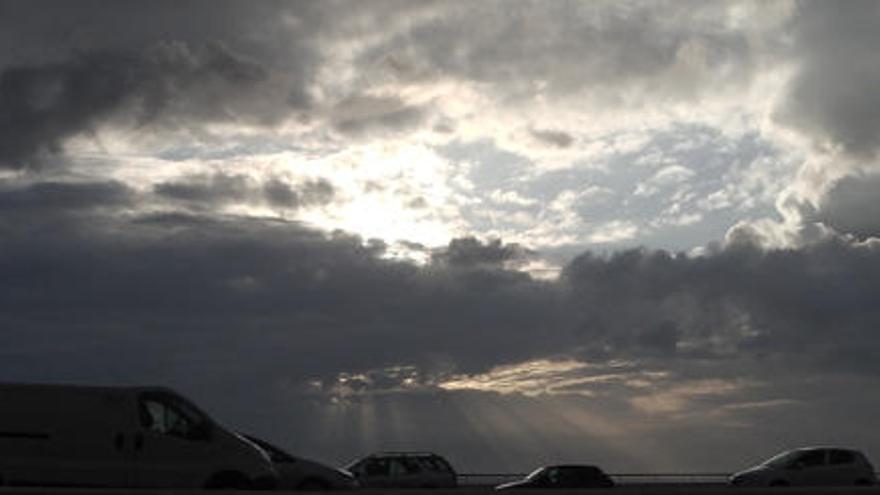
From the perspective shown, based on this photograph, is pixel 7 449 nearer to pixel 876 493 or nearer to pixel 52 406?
pixel 52 406

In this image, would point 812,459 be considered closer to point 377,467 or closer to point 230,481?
point 377,467

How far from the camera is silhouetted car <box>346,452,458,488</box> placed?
32.9m

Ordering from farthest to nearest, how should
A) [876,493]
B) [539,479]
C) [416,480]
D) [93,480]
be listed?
1. [539,479]
2. [416,480]
3. [93,480]
4. [876,493]

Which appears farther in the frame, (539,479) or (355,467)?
(539,479)

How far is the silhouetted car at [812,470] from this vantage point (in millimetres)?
34312

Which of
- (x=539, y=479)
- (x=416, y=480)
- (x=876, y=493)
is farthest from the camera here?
(x=539, y=479)

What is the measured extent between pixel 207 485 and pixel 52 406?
275 centimetres

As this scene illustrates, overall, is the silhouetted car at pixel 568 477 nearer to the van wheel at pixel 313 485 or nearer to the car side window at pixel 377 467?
the car side window at pixel 377 467

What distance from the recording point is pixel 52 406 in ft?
63.3

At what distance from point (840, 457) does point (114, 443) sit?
930 inches

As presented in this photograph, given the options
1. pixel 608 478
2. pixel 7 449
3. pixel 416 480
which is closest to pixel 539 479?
pixel 608 478

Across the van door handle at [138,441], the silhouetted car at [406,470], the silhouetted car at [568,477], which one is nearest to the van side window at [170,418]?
the van door handle at [138,441]

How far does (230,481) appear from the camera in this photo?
768 inches

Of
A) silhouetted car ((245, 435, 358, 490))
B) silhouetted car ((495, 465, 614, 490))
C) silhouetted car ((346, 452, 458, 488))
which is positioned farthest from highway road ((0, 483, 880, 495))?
silhouetted car ((495, 465, 614, 490))
